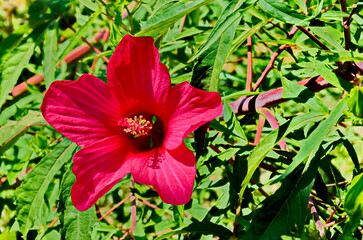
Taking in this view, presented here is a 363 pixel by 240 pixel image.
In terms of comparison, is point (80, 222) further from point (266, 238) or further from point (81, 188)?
point (266, 238)

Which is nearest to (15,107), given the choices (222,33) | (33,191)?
(33,191)

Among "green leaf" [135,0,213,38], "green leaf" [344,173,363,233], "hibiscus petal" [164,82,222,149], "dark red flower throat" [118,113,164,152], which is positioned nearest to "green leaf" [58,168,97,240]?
"dark red flower throat" [118,113,164,152]

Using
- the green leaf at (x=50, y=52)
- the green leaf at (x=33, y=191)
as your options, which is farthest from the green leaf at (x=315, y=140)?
the green leaf at (x=50, y=52)

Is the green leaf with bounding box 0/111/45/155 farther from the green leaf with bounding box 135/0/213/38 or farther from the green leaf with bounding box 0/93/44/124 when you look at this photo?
the green leaf with bounding box 135/0/213/38

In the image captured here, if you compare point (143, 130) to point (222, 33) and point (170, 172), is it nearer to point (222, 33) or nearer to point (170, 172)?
point (170, 172)

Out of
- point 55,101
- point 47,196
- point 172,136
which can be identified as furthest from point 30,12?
point 172,136

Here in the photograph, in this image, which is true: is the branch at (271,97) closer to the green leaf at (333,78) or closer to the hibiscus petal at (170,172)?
the green leaf at (333,78)
